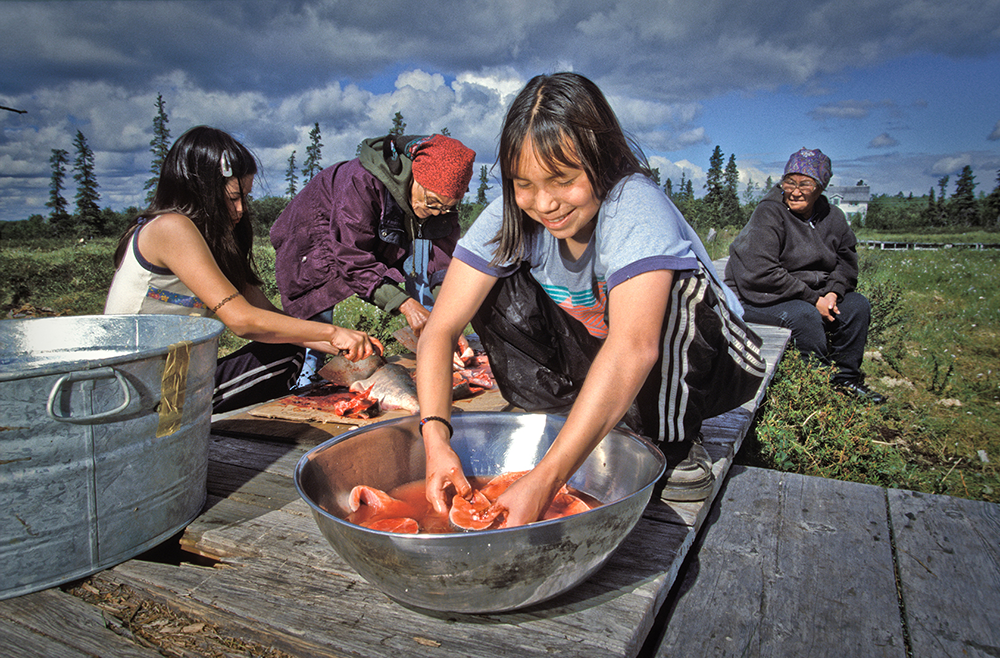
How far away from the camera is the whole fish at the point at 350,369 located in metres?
3.40

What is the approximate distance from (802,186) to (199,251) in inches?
177

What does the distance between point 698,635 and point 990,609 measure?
0.85 m

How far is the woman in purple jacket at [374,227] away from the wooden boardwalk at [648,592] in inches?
76.9

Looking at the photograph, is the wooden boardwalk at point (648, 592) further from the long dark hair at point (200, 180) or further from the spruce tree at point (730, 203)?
the spruce tree at point (730, 203)

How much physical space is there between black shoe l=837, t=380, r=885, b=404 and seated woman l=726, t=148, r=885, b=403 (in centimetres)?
1

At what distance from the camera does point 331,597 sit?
155 cm

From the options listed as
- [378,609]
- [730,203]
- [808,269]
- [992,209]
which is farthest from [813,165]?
[992,209]

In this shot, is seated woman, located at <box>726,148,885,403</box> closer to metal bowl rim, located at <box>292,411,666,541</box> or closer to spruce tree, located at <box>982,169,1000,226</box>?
metal bowl rim, located at <box>292,411,666,541</box>

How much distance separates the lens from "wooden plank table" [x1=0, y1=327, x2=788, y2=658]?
4.54 ft

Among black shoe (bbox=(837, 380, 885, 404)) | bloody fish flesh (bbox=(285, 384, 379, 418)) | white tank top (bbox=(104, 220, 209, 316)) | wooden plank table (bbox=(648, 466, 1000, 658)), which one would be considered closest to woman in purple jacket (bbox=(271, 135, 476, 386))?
bloody fish flesh (bbox=(285, 384, 379, 418))

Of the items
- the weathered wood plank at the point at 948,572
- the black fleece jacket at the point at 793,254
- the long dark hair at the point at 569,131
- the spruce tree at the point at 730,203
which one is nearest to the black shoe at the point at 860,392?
the black fleece jacket at the point at 793,254

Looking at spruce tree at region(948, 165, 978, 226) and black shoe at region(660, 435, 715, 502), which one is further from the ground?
spruce tree at region(948, 165, 978, 226)

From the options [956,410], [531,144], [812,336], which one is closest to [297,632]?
[531,144]

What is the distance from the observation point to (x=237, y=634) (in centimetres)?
144
